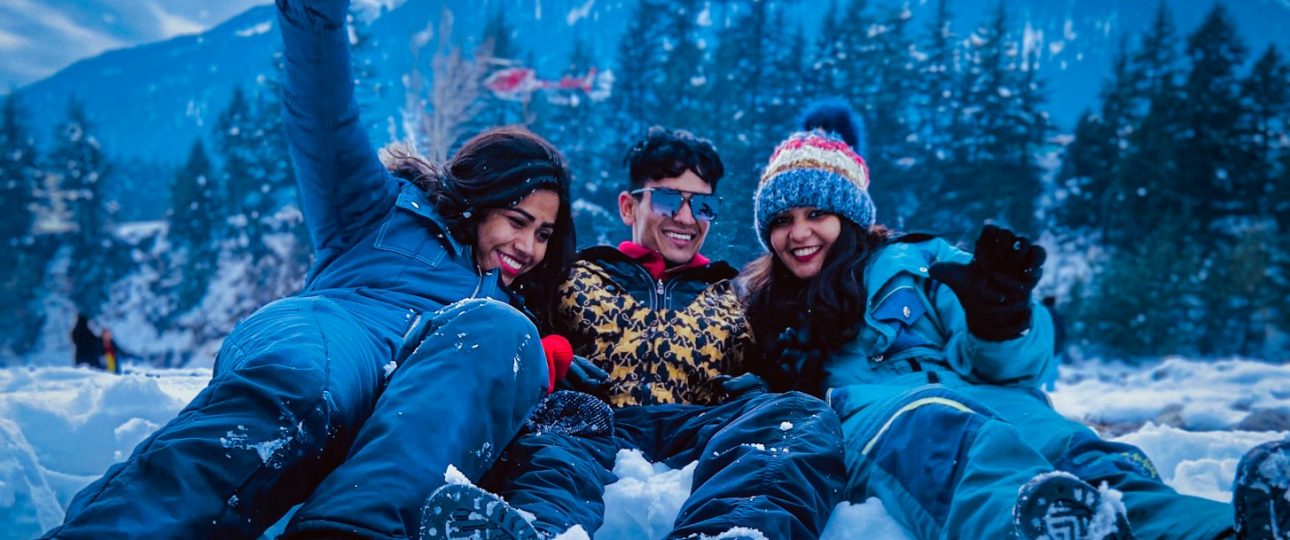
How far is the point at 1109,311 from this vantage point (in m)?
15.6

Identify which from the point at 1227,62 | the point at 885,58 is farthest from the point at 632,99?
the point at 1227,62

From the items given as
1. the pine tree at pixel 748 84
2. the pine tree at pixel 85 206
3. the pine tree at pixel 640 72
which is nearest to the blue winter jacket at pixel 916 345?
the pine tree at pixel 748 84

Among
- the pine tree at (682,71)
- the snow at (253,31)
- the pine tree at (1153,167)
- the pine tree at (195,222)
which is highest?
the snow at (253,31)

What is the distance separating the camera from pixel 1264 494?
1.07 m

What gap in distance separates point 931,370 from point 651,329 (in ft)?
3.03

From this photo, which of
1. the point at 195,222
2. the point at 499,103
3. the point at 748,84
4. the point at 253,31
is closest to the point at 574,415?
the point at 748,84

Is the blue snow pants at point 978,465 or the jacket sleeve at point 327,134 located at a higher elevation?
the jacket sleeve at point 327,134

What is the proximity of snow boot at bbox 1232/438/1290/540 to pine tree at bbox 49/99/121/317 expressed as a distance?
1180 inches

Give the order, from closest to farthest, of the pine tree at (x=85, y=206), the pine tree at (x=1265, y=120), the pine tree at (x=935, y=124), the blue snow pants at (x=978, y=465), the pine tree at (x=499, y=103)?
the blue snow pants at (x=978, y=465), the pine tree at (x=1265, y=120), the pine tree at (x=935, y=124), the pine tree at (x=499, y=103), the pine tree at (x=85, y=206)

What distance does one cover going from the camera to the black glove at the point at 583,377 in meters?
2.27

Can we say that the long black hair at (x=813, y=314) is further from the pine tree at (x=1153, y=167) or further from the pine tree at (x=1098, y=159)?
the pine tree at (x=1098, y=159)

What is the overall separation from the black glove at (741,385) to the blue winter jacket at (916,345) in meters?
0.25

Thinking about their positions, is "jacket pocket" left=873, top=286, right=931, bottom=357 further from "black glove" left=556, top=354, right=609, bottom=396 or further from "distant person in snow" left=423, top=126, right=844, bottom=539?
"black glove" left=556, top=354, right=609, bottom=396

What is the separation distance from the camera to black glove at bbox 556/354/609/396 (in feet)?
7.44
